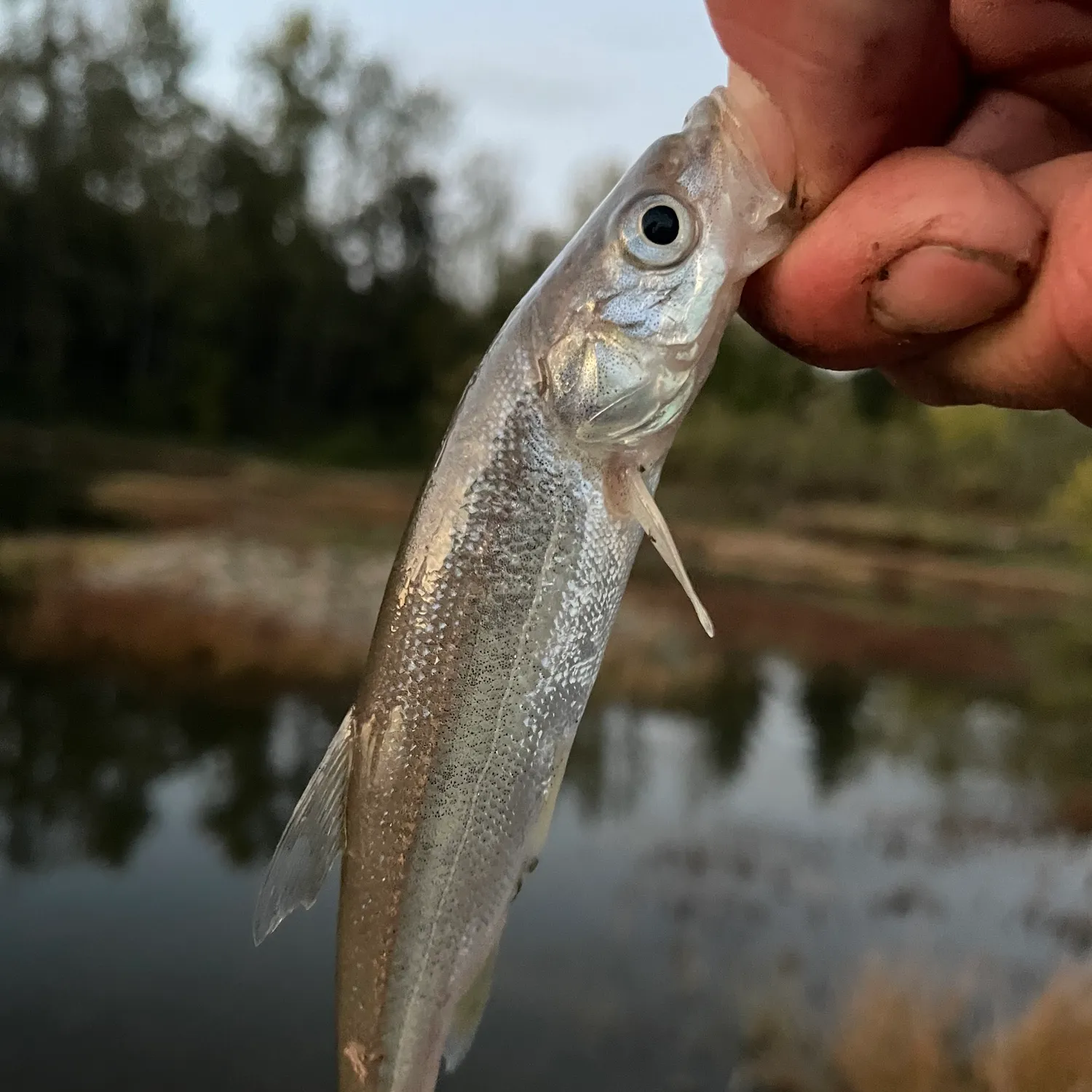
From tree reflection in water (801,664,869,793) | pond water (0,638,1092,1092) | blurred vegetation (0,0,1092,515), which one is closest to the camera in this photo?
pond water (0,638,1092,1092)

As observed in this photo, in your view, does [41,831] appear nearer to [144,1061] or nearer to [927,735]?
[144,1061]

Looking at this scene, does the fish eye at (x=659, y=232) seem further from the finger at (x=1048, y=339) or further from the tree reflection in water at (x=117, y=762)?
the tree reflection in water at (x=117, y=762)

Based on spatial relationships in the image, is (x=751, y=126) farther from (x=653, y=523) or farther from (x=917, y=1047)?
(x=917, y=1047)

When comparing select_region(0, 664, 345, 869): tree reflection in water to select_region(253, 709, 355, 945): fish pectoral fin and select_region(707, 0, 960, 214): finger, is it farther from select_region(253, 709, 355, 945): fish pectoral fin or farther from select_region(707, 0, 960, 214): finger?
select_region(707, 0, 960, 214): finger

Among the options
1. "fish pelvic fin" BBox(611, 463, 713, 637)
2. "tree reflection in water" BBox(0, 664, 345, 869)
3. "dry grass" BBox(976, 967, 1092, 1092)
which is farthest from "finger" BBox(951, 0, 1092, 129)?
"tree reflection in water" BBox(0, 664, 345, 869)

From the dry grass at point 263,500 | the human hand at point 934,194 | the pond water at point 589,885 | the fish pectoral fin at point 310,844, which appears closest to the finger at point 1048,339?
the human hand at point 934,194

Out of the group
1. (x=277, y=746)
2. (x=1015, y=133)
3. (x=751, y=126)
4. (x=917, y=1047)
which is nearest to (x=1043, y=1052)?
(x=917, y=1047)
